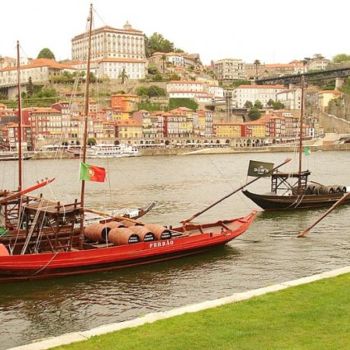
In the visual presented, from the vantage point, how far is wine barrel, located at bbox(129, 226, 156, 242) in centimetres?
1902

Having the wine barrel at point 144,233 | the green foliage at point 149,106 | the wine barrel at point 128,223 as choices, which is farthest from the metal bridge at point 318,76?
the wine barrel at point 144,233

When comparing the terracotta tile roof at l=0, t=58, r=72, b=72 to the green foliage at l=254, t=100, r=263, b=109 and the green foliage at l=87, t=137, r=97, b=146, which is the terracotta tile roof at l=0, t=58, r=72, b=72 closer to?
the green foliage at l=87, t=137, r=97, b=146

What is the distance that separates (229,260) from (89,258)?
4.73m

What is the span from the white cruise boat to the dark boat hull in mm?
75069

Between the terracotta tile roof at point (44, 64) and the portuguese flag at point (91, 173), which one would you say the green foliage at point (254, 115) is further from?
the portuguese flag at point (91, 173)

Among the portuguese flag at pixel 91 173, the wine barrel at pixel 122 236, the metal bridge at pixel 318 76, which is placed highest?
the metal bridge at pixel 318 76

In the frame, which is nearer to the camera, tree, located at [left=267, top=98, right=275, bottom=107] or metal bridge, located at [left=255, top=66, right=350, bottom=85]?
metal bridge, located at [left=255, top=66, right=350, bottom=85]

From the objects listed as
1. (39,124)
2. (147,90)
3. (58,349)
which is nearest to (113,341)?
(58,349)

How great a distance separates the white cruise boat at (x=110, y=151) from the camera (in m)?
108

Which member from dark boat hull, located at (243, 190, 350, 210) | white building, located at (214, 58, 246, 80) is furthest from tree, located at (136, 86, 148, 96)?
dark boat hull, located at (243, 190, 350, 210)

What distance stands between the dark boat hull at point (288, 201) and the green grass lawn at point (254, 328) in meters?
20.7

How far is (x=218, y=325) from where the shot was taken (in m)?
9.91

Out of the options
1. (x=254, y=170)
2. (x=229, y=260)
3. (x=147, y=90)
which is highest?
(x=147, y=90)

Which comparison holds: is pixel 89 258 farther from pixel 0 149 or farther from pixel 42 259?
pixel 0 149
